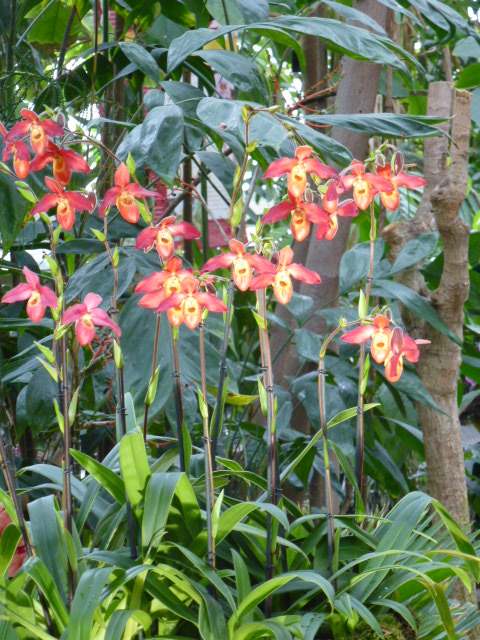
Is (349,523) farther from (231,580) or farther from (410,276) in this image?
(410,276)

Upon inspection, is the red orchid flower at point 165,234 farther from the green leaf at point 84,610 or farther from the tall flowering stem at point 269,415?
the green leaf at point 84,610

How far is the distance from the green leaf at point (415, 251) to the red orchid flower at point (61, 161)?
2.39ft

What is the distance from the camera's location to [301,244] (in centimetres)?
188

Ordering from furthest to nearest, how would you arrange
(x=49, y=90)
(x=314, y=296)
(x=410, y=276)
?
(x=314, y=296) < (x=410, y=276) < (x=49, y=90)

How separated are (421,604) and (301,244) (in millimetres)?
1072

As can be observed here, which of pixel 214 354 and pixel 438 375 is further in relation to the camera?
pixel 438 375

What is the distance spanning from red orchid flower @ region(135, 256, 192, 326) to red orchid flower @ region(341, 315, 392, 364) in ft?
0.58

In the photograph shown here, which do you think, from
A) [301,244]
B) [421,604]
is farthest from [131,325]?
[301,244]

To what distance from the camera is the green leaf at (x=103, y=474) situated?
0.84m

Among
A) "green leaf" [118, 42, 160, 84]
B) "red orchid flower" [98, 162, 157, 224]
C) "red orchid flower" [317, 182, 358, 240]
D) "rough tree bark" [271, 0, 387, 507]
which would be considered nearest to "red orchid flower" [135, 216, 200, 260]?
"red orchid flower" [98, 162, 157, 224]

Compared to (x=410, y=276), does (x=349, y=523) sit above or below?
below

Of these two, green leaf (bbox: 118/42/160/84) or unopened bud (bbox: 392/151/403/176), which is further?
green leaf (bbox: 118/42/160/84)

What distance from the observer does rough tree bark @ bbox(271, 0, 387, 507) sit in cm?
167

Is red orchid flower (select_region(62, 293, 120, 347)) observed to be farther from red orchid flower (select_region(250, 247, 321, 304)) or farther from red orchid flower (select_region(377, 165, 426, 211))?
red orchid flower (select_region(377, 165, 426, 211))
